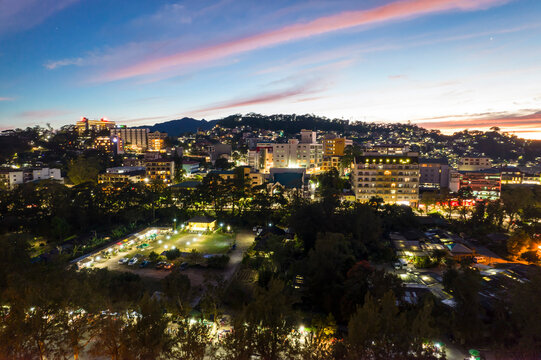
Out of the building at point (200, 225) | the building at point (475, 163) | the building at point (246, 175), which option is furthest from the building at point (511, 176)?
the building at point (200, 225)

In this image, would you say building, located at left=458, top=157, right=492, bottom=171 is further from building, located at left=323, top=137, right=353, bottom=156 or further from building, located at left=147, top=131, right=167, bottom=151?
building, located at left=147, top=131, right=167, bottom=151

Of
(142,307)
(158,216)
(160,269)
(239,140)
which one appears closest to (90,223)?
(158,216)

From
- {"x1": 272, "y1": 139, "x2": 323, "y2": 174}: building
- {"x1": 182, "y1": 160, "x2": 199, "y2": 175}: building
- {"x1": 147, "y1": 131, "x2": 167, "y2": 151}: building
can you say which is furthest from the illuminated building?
{"x1": 147, "y1": 131, "x2": 167, "y2": 151}: building

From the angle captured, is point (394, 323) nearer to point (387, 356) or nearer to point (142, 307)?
point (387, 356)

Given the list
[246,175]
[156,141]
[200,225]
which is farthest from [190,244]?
[156,141]

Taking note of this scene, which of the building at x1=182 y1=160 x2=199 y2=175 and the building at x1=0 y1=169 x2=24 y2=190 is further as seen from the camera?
the building at x1=182 y1=160 x2=199 y2=175

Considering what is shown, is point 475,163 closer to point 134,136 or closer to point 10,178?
point 10,178

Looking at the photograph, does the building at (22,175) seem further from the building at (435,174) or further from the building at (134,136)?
the building at (435,174)
